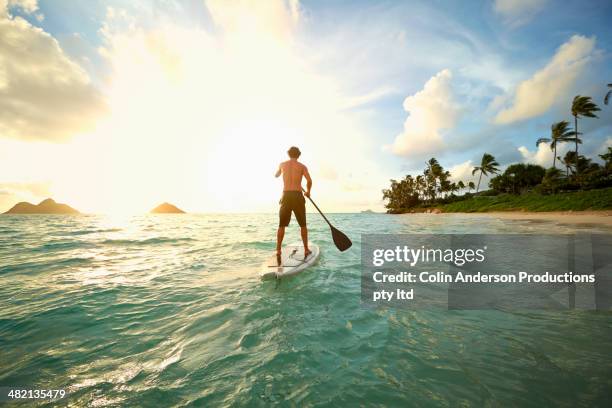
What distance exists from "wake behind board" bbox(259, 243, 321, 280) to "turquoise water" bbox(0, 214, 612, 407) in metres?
0.38

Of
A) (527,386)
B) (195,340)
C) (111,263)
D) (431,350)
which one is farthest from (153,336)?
(111,263)

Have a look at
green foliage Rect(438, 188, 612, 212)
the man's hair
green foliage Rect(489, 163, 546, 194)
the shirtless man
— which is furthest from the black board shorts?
green foliage Rect(489, 163, 546, 194)

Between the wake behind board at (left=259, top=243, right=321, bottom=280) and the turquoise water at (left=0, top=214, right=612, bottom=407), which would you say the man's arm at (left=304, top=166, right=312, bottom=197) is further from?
the turquoise water at (left=0, top=214, right=612, bottom=407)

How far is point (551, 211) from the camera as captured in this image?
30.6 m

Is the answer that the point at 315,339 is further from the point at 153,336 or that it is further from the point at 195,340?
the point at 153,336

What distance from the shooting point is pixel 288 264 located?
6.45m

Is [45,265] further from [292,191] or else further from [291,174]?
[291,174]

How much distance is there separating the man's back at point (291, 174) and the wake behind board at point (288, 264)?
6.48 ft

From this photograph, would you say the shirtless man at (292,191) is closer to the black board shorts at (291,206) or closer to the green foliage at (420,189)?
the black board shorts at (291,206)

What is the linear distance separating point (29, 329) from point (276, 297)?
379cm

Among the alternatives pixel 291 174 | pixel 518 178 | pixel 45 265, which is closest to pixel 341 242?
pixel 291 174

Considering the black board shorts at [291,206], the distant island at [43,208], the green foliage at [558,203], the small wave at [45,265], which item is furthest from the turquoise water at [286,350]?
the distant island at [43,208]

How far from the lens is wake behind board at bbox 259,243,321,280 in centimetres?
573

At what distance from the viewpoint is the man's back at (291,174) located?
6500 mm
